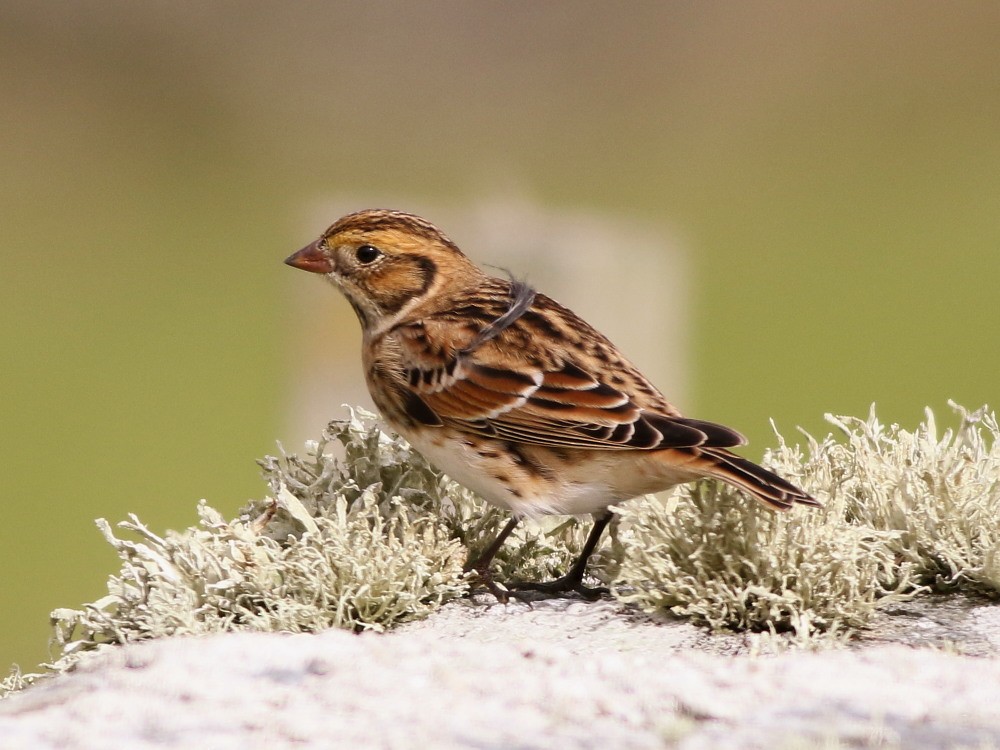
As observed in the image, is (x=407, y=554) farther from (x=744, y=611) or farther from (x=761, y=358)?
(x=761, y=358)

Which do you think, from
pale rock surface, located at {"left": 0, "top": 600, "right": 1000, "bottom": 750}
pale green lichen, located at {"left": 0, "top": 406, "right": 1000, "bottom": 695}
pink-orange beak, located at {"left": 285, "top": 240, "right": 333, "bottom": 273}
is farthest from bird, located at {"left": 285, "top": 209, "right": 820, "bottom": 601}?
pale rock surface, located at {"left": 0, "top": 600, "right": 1000, "bottom": 750}

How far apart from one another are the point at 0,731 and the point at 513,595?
202 centimetres

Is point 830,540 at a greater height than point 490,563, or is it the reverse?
point 830,540

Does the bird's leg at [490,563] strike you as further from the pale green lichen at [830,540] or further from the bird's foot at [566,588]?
the pale green lichen at [830,540]

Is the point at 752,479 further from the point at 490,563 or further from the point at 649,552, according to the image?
the point at 490,563

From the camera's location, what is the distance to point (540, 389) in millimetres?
5023

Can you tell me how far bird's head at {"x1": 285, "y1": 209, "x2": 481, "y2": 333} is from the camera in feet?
18.5

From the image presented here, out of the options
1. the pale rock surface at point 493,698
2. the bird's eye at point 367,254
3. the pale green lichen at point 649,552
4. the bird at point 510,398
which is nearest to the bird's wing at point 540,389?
the bird at point 510,398

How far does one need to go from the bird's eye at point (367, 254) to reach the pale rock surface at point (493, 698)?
2.03 metres

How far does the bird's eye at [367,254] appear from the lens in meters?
5.64

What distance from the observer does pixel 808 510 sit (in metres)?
4.50

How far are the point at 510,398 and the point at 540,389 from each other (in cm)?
12

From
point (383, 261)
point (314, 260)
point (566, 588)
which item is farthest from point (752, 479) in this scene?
point (314, 260)

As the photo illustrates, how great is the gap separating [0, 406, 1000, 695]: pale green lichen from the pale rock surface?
0.31 meters
